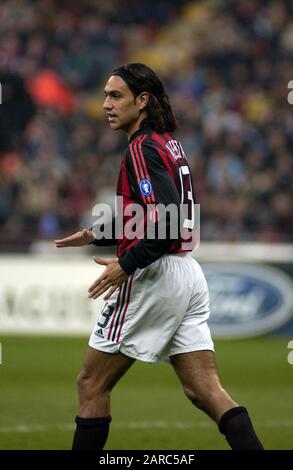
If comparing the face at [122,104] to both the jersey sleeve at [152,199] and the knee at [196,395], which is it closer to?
the jersey sleeve at [152,199]

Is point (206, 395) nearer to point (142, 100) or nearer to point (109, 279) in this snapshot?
point (109, 279)

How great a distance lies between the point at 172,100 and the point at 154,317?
12505 millimetres

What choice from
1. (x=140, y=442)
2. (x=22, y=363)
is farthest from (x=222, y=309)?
(x=140, y=442)

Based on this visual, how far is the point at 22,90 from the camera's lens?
17938 mm

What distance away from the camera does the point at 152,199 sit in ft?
17.4

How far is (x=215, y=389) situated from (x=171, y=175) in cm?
109

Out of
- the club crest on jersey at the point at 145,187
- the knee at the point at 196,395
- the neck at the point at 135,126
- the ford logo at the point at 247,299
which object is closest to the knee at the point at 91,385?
the knee at the point at 196,395

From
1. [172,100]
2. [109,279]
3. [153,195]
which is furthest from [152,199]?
[172,100]

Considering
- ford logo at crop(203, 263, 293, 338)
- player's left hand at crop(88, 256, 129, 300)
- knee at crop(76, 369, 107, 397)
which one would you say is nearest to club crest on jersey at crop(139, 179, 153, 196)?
player's left hand at crop(88, 256, 129, 300)

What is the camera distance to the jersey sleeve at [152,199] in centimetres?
527

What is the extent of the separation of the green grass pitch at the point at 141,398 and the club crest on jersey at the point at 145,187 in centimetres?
235

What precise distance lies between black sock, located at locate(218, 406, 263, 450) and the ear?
1.63 meters

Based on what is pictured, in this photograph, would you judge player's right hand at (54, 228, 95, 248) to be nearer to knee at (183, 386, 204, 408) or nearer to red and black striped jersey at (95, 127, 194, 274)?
red and black striped jersey at (95, 127, 194, 274)

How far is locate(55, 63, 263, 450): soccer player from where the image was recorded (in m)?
5.35
